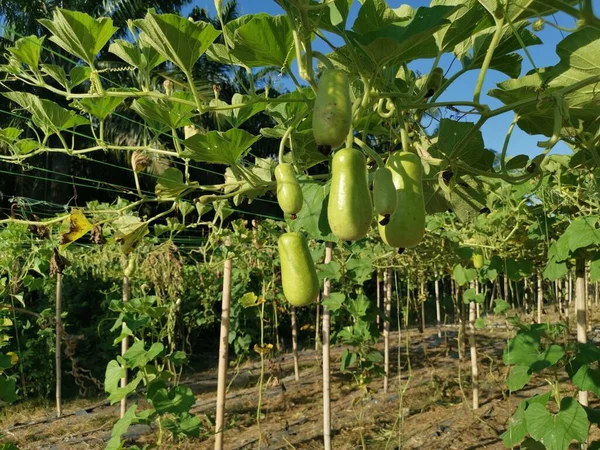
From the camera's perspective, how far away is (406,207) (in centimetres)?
69

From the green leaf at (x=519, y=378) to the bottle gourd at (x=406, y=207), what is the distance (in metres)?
2.25

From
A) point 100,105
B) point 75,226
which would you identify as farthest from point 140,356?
point 100,105

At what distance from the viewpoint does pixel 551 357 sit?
2.50 meters

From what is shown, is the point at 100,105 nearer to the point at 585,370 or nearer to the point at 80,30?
the point at 80,30

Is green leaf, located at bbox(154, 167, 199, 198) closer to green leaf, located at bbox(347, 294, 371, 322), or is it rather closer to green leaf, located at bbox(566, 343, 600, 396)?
green leaf, located at bbox(566, 343, 600, 396)

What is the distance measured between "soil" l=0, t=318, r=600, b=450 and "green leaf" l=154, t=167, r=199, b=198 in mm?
2886

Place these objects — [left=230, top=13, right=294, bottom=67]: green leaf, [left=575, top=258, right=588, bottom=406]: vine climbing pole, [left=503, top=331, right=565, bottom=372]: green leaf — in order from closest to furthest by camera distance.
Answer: [left=230, top=13, right=294, bottom=67]: green leaf < [left=503, top=331, right=565, bottom=372]: green leaf < [left=575, top=258, right=588, bottom=406]: vine climbing pole

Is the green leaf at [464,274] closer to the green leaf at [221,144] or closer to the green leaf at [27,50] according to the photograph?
the green leaf at [221,144]

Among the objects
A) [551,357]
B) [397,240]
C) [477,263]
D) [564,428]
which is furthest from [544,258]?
[397,240]

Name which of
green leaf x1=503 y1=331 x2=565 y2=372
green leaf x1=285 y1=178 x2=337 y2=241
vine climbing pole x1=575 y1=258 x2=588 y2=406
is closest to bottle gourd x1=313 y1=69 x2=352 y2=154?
green leaf x1=285 y1=178 x2=337 y2=241

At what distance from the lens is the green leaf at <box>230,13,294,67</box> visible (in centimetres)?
78

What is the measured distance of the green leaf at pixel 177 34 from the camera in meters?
0.74

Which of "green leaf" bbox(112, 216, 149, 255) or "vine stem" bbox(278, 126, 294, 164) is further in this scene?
"green leaf" bbox(112, 216, 149, 255)

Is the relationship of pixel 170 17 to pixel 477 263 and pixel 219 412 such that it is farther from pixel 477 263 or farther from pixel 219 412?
pixel 477 263
